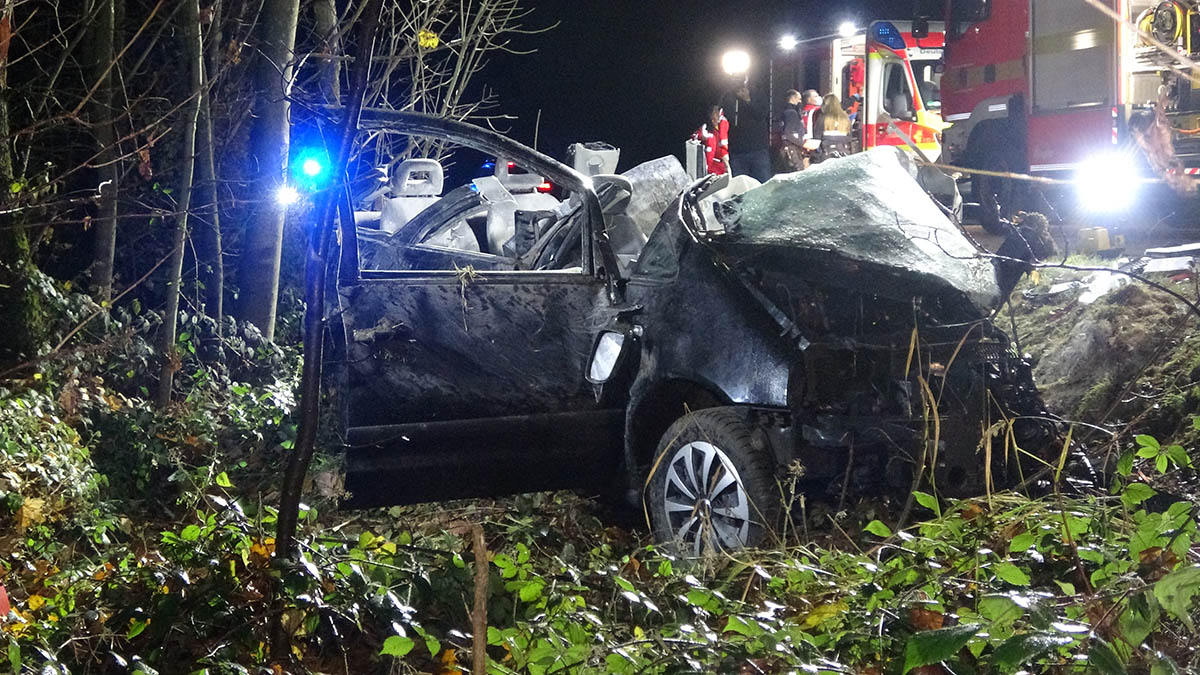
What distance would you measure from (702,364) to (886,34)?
9.73m

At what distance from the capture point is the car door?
187 inches

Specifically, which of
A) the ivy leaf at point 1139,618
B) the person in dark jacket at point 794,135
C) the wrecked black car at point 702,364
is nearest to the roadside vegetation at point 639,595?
the ivy leaf at point 1139,618

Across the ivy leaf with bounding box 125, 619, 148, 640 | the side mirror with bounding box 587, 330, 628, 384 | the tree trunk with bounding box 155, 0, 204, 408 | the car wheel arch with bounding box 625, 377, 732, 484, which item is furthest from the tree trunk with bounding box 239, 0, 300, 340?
the ivy leaf with bounding box 125, 619, 148, 640

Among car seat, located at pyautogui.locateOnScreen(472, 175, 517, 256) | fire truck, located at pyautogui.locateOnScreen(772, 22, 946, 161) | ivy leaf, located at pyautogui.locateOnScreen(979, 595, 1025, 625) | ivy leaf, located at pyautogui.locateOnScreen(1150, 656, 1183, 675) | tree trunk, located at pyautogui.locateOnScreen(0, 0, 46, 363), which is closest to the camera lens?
ivy leaf, located at pyautogui.locateOnScreen(1150, 656, 1183, 675)

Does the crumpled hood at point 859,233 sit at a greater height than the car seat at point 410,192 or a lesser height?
lesser

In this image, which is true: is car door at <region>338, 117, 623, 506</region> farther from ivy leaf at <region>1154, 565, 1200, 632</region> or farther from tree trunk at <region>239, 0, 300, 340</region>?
tree trunk at <region>239, 0, 300, 340</region>

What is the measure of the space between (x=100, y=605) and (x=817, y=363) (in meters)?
2.58

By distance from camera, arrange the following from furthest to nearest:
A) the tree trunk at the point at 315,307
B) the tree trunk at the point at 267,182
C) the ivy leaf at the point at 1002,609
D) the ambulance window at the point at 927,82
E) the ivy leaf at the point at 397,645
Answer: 1. the ambulance window at the point at 927,82
2. the tree trunk at the point at 267,182
3. the tree trunk at the point at 315,307
4. the ivy leaf at the point at 397,645
5. the ivy leaf at the point at 1002,609

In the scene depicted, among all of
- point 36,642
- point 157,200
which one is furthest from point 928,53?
point 36,642

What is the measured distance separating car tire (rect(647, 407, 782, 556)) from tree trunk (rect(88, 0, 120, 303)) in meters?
4.46

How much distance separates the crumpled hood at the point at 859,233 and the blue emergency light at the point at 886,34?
27.4 ft

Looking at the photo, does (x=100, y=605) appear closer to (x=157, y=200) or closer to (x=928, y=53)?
(x=157, y=200)

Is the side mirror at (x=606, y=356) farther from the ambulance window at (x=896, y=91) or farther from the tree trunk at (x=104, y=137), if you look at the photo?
the ambulance window at (x=896, y=91)

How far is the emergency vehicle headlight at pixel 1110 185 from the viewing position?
1028 cm
